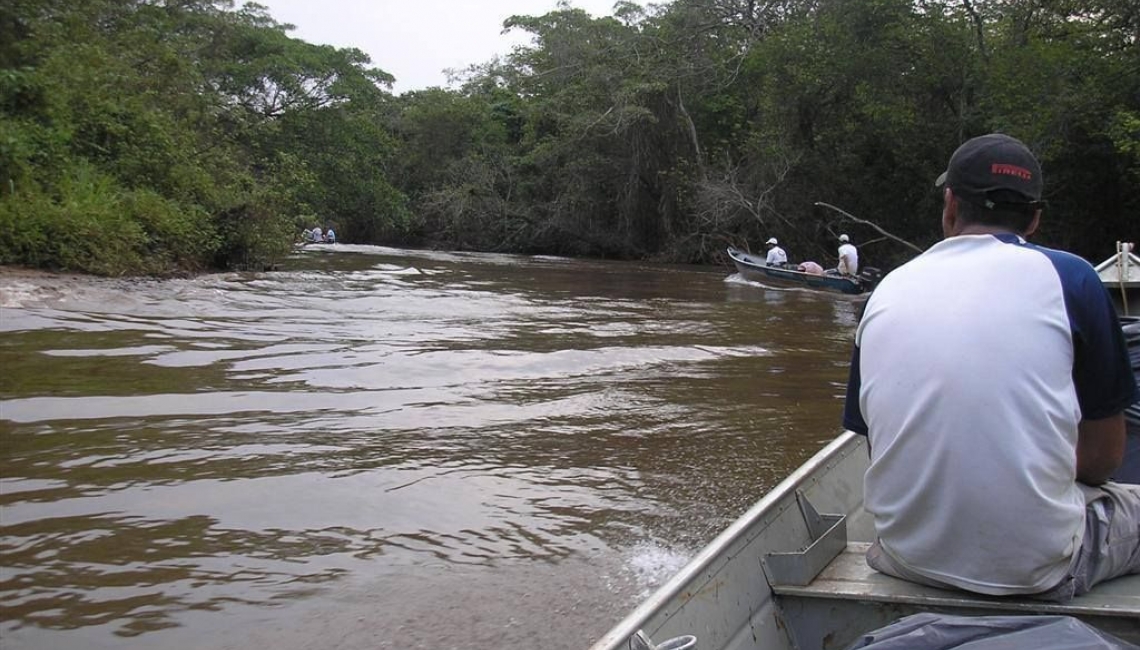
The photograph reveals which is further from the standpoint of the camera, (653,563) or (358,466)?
(358,466)

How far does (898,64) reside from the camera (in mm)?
22625

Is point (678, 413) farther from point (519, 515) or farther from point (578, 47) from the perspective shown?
point (578, 47)

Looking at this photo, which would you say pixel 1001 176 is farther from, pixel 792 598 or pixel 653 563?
pixel 653 563

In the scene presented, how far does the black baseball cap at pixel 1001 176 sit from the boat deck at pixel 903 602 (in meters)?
0.93

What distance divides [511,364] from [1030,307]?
6.77 meters

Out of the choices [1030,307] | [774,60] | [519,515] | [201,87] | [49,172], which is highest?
[774,60]

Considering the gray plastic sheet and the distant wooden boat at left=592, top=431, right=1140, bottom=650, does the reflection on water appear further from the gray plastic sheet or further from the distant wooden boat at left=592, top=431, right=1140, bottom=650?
the gray plastic sheet

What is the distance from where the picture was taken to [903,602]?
224 centimetres

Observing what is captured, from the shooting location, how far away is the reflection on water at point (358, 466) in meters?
3.50

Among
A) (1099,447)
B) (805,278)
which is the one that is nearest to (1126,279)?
(1099,447)

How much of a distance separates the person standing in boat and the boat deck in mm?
38

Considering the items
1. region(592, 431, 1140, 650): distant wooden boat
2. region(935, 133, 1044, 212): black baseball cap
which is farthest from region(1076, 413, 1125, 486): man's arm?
region(935, 133, 1044, 212): black baseball cap

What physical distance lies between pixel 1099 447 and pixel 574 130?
2835cm

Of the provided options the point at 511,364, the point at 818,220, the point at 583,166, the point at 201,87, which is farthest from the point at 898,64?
the point at 511,364
